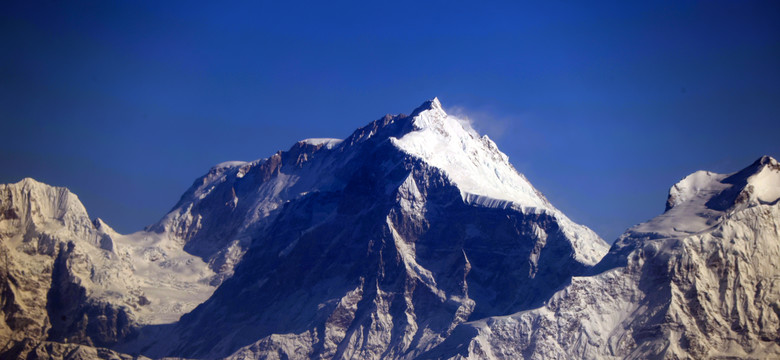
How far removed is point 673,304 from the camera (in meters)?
172

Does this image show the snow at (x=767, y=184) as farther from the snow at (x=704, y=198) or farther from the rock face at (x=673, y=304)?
the rock face at (x=673, y=304)

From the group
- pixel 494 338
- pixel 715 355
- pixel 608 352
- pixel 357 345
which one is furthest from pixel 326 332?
pixel 715 355

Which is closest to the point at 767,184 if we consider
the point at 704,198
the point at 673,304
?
the point at 704,198

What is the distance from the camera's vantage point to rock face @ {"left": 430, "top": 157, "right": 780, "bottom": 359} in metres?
169

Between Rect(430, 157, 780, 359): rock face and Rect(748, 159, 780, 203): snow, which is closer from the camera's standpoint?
Rect(430, 157, 780, 359): rock face

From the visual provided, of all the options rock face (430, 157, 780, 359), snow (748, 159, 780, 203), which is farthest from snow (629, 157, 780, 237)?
rock face (430, 157, 780, 359)

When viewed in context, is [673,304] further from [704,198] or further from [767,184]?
[767,184]

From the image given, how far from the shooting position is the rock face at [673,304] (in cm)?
16938

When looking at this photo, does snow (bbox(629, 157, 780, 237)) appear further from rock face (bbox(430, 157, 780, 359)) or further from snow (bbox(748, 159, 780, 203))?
rock face (bbox(430, 157, 780, 359))

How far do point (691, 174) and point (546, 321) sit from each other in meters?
42.8

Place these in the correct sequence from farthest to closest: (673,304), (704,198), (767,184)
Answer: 1. (704,198)
2. (767,184)
3. (673,304)

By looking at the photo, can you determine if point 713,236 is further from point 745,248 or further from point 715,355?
point 715,355

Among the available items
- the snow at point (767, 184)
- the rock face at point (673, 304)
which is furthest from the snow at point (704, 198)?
the rock face at point (673, 304)

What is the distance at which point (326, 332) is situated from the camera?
200 meters
